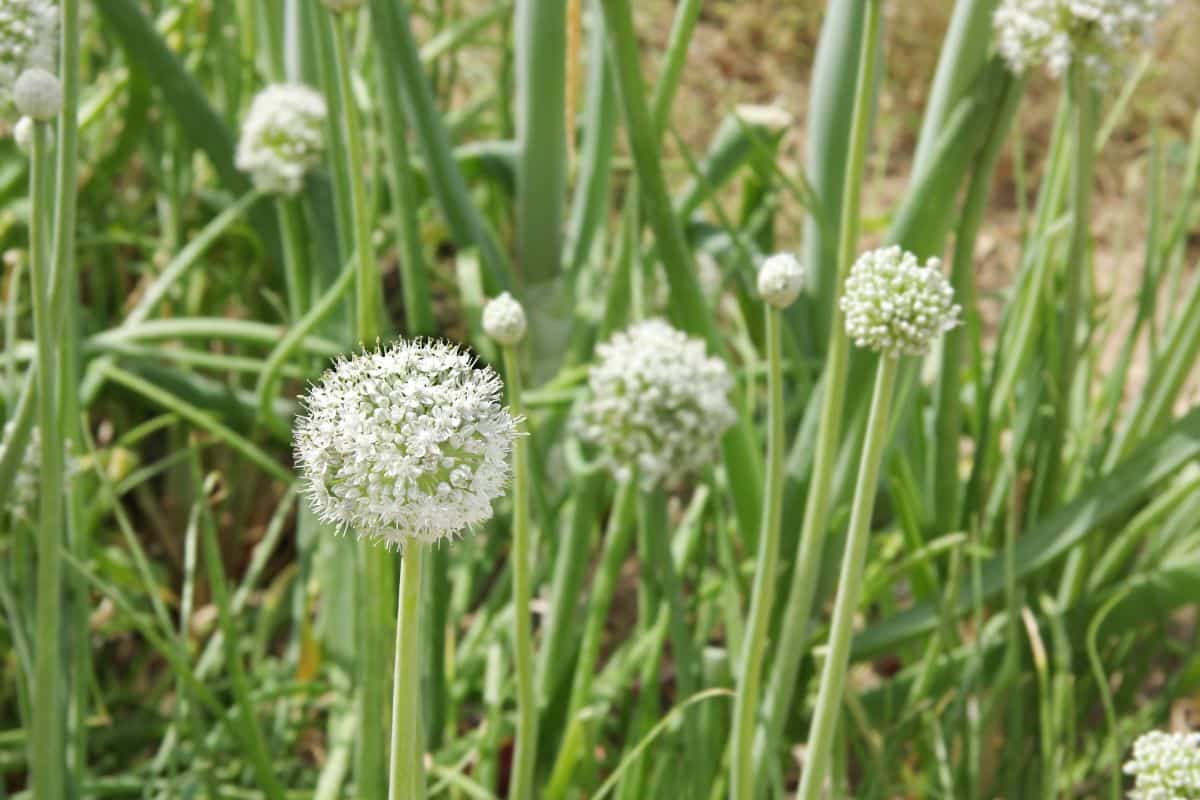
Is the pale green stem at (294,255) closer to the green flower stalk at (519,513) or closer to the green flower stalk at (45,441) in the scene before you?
the green flower stalk at (45,441)

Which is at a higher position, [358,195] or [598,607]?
[358,195]

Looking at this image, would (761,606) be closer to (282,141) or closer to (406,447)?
(406,447)

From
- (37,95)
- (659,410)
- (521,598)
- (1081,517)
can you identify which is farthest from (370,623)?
(1081,517)

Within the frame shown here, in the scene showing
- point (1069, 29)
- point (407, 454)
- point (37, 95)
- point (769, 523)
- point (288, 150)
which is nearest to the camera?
point (407, 454)

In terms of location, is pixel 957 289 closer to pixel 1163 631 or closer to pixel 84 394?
pixel 1163 631

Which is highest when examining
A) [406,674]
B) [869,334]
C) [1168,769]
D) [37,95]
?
[37,95]

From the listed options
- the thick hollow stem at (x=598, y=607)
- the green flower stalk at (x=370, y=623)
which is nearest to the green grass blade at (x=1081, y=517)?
the thick hollow stem at (x=598, y=607)
